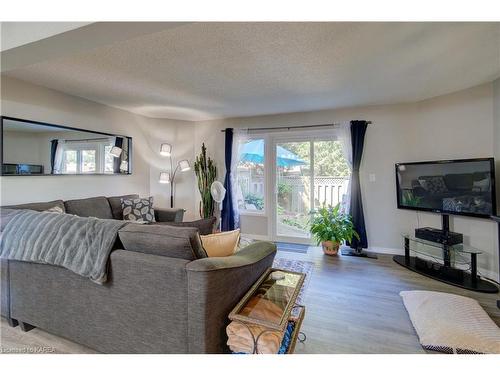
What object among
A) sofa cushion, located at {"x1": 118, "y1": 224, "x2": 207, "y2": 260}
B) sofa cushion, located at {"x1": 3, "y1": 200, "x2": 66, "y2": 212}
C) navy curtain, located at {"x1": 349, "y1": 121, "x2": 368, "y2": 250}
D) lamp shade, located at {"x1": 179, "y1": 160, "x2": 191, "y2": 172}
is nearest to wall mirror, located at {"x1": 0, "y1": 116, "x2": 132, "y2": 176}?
sofa cushion, located at {"x1": 3, "y1": 200, "x2": 66, "y2": 212}

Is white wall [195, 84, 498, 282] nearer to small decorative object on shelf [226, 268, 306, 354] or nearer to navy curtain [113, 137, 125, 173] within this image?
navy curtain [113, 137, 125, 173]

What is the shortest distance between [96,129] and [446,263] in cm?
517

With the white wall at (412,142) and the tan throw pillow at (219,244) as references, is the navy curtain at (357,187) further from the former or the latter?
the tan throw pillow at (219,244)

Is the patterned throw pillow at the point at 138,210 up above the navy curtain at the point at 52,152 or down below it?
below

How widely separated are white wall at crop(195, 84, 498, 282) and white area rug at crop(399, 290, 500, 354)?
1203 mm

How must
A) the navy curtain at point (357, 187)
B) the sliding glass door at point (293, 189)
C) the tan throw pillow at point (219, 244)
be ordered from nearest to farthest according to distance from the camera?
1. the tan throw pillow at point (219, 244)
2. the navy curtain at point (357, 187)
3. the sliding glass door at point (293, 189)

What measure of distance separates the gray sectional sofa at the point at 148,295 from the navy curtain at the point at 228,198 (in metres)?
2.83

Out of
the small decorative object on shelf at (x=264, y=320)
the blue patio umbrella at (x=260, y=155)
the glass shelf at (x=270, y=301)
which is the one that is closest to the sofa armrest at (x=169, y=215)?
the blue patio umbrella at (x=260, y=155)

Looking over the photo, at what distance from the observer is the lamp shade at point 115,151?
379cm

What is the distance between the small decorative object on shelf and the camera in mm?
1182

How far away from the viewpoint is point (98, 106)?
3.69 m

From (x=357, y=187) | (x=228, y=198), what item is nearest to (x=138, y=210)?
(x=228, y=198)
